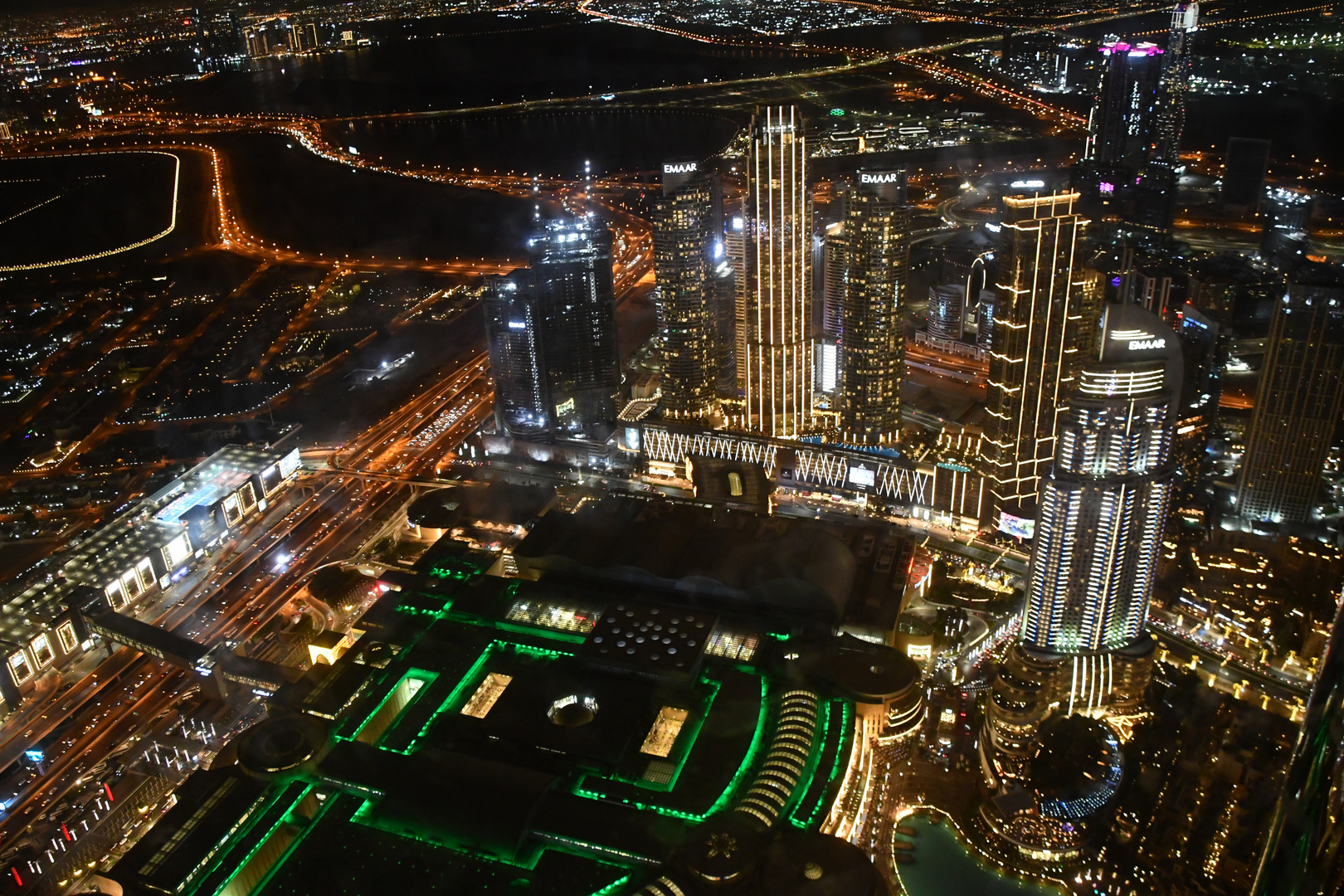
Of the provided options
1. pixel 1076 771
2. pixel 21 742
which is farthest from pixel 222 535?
pixel 1076 771

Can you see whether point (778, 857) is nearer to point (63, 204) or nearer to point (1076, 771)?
point (1076, 771)

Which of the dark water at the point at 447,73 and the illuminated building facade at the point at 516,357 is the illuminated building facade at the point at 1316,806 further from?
the dark water at the point at 447,73

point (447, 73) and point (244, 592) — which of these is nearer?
point (244, 592)

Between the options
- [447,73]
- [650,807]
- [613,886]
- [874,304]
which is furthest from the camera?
[447,73]

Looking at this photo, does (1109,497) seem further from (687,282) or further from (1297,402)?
(687,282)

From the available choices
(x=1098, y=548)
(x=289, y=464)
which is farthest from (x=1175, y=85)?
(x=289, y=464)

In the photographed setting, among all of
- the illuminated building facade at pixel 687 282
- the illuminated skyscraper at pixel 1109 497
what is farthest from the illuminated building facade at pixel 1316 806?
the illuminated building facade at pixel 687 282

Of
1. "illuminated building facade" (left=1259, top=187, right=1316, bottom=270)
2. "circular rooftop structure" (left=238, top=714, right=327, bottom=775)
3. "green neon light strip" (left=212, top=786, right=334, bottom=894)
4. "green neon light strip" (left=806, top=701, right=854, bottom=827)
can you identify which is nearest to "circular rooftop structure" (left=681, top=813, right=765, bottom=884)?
"green neon light strip" (left=806, top=701, right=854, bottom=827)
